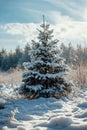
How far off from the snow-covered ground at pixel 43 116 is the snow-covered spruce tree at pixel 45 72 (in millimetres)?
406

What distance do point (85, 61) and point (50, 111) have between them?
7.48 meters

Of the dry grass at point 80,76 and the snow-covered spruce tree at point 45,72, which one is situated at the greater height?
the dry grass at point 80,76

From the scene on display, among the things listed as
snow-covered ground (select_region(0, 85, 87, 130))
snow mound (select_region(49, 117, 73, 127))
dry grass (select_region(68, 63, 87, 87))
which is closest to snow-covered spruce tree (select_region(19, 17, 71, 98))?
snow-covered ground (select_region(0, 85, 87, 130))

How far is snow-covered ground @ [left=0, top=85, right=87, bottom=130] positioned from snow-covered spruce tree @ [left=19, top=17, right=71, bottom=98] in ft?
1.33

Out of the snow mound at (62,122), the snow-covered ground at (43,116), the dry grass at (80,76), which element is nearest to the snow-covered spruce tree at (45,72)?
the snow-covered ground at (43,116)

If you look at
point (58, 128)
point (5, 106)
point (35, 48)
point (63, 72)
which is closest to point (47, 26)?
point (35, 48)

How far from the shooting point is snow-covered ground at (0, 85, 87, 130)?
4.45m

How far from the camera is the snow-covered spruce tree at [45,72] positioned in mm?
7984

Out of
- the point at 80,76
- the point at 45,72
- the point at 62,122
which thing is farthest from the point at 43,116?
the point at 80,76

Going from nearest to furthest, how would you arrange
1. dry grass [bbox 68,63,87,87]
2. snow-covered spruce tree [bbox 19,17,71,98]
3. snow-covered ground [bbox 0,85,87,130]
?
snow-covered ground [bbox 0,85,87,130] → snow-covered spruce tree [bbox 19,17,71,98] → dry grass [bbox 68,63,87,87]

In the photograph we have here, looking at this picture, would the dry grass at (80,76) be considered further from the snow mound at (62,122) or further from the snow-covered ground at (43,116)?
the snow mound at (62,122)

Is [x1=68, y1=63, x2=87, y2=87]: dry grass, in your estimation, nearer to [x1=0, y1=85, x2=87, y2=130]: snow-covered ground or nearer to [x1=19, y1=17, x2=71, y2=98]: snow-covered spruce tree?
[x1=19, y1=17, x2=71, y2=98]: snow-covered spruce tree

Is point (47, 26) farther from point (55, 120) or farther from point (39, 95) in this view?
point (55, 120)

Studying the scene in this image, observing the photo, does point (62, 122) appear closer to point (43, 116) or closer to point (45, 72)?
point (43, 116)
